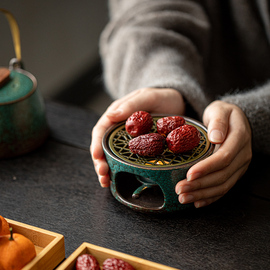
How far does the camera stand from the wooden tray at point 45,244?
0.49 metres

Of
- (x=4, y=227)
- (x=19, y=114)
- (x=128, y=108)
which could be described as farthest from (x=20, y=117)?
(x=4, y=227)

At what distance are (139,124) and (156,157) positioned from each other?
0.08m

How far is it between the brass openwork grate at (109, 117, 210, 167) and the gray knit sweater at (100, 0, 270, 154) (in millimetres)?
228

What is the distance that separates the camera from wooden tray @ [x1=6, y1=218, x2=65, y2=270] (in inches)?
19.4

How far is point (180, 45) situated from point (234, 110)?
1.35ft

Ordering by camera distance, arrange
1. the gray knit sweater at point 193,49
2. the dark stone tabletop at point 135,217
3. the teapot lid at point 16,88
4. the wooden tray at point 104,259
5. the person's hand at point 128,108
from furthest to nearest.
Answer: the gray knit sweater at point 193,49 → the teapot lid at point 16,88 → the person's hand at point 128,108 → the dark stone tabletop at point 135,217 → the wooden tray at point 104,259

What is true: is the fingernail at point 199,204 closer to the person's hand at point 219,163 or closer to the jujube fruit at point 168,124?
the person's hand at point 219,163

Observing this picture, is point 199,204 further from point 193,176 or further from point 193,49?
point 193,49

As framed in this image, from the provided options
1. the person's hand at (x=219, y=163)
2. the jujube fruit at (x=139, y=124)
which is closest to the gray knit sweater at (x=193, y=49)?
the person's hand at (x=219, y=163)

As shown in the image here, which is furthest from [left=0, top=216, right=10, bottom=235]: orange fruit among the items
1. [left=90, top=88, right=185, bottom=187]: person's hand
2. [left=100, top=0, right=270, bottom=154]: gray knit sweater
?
[left=100, top=0, right=270, bottom=154]: gray knit sweater

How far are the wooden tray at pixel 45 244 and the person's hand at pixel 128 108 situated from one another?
165 mm

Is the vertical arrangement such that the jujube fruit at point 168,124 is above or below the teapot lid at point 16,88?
below

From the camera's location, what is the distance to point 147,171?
0.58 metres

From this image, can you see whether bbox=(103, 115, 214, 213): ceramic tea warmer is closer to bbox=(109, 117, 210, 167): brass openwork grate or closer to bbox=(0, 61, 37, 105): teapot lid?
bbox=(109, 117, 210, 167): brass openwork grate
